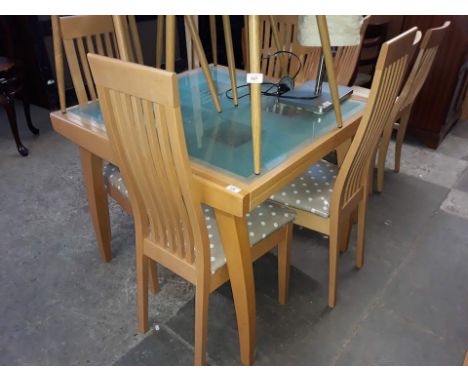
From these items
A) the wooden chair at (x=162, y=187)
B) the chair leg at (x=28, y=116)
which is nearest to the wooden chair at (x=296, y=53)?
the wooden chair at (x=162, y=187)

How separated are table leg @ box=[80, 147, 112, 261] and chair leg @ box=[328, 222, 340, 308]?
2.96 ft

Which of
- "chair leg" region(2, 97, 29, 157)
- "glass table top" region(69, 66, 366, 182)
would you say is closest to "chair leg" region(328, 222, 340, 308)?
"glass table top" region(69, 66, 366, 182)

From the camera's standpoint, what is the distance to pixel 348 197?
4.57 feet

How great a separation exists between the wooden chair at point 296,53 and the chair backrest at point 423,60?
1.08 ft

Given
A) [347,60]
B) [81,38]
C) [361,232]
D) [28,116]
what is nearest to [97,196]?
[81,38]

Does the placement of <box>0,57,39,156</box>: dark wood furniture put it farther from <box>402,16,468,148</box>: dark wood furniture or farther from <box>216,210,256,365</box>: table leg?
<box>402,16,468,148</box>: dark wood furniture

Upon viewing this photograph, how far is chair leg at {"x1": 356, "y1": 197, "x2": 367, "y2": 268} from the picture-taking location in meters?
1.54

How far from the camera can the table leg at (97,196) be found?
4.86 feet

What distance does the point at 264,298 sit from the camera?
5.08ft

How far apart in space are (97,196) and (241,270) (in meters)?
0.75

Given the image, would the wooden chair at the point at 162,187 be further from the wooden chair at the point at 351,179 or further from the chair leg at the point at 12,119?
the chair leg at the point at 12,119

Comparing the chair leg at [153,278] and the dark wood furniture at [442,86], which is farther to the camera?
the dark wood furniture at [442,86]

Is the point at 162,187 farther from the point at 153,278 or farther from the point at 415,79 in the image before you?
the point at 415,79
